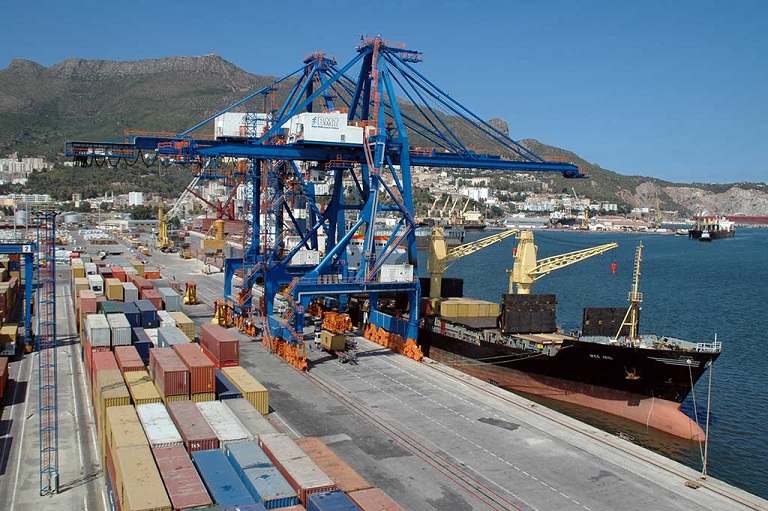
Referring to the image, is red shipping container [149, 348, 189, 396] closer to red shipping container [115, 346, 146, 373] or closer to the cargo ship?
red shipping container [115, 346, 146, 373]

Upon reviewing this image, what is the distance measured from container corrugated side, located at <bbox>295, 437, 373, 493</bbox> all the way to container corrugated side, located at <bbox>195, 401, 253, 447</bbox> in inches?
75.2

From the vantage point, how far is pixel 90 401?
33.9 m

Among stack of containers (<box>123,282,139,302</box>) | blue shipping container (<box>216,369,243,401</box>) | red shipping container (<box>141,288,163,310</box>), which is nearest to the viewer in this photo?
blue shipping container (<box>216,369,243,401</box>)

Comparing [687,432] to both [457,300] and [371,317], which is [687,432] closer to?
[457,300]

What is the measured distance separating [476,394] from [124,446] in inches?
728

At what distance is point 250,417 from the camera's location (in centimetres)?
2634

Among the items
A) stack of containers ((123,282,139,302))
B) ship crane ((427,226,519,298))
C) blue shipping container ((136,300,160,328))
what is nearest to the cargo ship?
ship crane ((427,226,519,298))

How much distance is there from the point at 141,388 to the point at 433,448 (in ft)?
37.9

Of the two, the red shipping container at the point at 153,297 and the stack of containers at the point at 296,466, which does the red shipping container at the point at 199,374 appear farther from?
the red shipping container at the point at 153,297

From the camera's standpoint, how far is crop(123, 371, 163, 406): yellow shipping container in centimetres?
2644

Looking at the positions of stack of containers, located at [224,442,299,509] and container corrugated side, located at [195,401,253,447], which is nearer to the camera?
stack of containers, located at [224,442,299,509]

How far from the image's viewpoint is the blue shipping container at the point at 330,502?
1770 cm

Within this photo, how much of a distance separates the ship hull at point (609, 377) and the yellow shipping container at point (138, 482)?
2202cm

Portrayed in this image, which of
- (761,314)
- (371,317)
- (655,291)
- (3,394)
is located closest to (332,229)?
(371,317)
